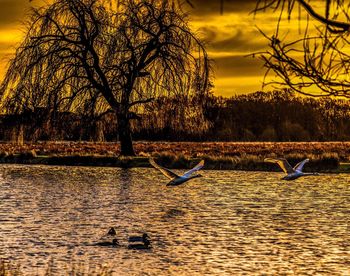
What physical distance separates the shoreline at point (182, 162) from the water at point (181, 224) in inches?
113

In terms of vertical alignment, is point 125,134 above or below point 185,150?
above

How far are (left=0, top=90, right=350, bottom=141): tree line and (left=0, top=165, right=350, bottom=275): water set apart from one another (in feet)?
19.8

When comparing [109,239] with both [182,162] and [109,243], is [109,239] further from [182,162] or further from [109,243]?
[182,162]

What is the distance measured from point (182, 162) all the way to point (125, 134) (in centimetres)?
429

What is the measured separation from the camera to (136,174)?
115 feet

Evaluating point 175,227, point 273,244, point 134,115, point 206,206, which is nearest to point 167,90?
point 134,115

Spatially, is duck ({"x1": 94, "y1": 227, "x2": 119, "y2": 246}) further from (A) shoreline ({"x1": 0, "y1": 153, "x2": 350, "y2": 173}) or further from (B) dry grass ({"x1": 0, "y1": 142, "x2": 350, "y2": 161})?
(B) dry grass ({"x1": 0, "y1": 142, "x2": 350, "y2": 161})

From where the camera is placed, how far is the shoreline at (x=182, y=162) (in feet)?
120

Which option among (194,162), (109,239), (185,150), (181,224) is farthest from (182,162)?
(109,239)

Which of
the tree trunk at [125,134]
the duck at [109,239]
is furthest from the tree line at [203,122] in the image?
the duck at [109,239]

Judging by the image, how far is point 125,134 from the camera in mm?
41531

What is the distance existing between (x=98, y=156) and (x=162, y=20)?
727 cm

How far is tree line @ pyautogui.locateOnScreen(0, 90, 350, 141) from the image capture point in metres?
39.3

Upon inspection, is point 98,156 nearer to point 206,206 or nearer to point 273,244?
point 206,206
